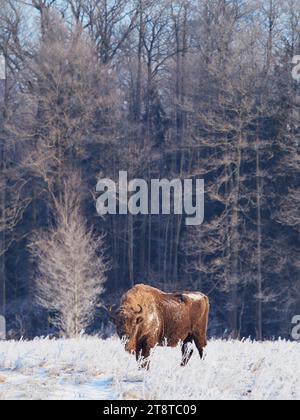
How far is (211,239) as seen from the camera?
37.3m

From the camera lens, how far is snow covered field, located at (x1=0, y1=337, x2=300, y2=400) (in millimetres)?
9164

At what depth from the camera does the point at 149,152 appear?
41.2 m

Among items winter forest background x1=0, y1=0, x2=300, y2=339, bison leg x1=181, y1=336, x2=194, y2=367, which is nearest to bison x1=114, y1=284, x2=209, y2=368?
bison leg x1=181, y1=336, x2=194, y2=367

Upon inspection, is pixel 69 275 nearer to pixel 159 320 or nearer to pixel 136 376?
pixel 159 320

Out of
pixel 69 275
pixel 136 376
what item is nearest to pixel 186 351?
pixel 136 376

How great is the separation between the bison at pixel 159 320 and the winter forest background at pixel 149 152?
64.6 ft

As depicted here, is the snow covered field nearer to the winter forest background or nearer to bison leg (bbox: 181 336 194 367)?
bison leg (bbox: 181 336 194 367)

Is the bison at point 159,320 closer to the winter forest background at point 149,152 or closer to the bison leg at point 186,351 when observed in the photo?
the bison leg at point 186,351

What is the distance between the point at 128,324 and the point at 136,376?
0.74 metres

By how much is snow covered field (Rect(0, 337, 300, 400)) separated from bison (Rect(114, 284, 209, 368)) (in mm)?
260

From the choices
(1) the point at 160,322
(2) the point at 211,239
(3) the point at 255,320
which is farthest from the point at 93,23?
(1) the point at 160,322

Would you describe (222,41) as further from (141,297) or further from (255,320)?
(141,297)

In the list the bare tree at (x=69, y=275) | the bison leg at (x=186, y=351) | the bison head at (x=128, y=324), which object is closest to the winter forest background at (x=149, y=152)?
the bare tree at (x=69, y=275)

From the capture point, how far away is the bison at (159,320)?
10.7m
